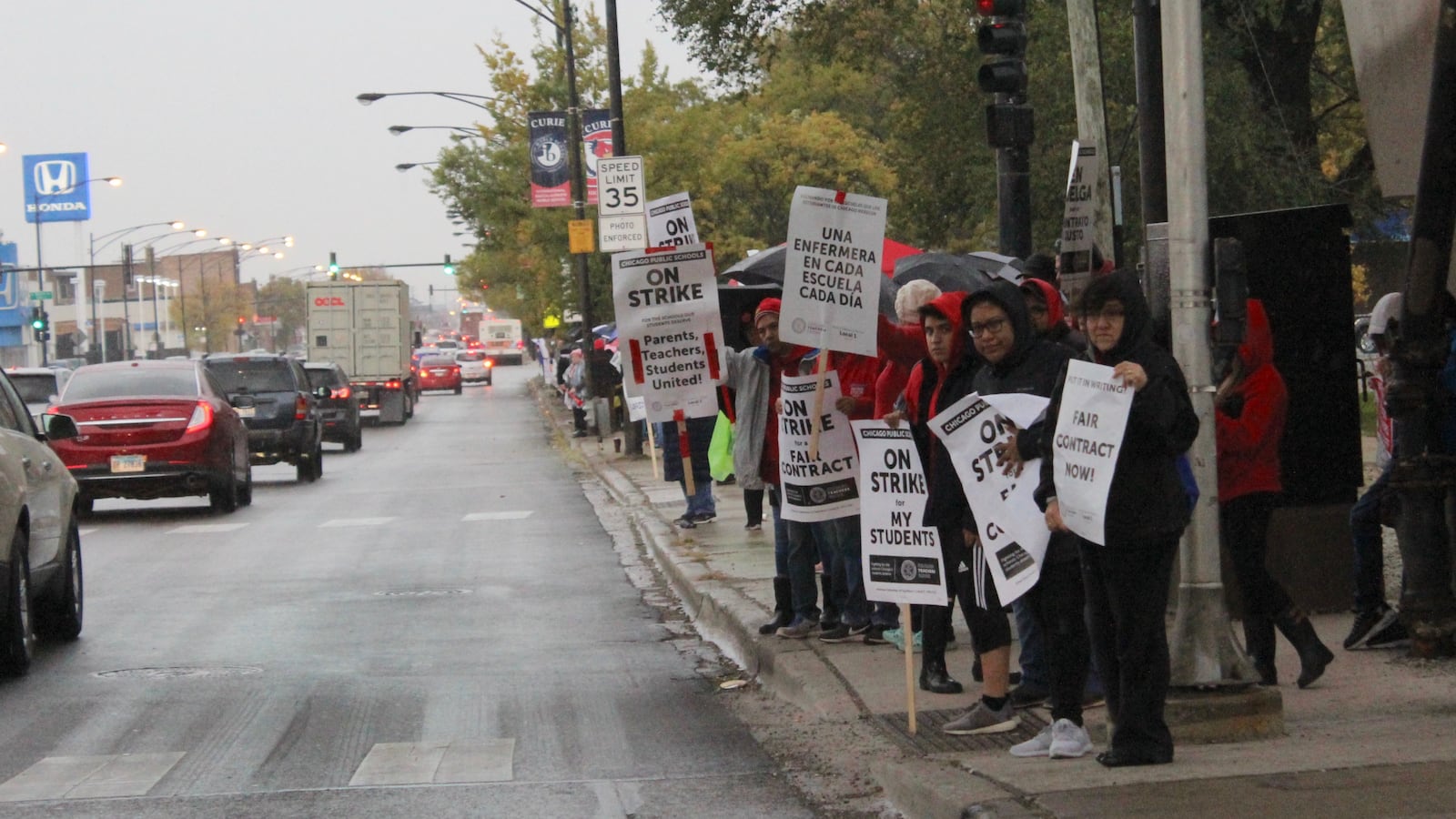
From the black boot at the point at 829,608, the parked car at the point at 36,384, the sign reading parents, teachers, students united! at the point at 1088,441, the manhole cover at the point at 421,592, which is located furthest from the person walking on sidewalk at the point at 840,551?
the parked car at the point at 36,384

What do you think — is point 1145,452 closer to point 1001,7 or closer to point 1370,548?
point 1370,548

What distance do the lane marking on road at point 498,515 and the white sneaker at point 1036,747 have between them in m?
14.5

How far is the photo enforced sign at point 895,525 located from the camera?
805cm

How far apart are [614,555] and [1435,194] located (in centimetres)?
985

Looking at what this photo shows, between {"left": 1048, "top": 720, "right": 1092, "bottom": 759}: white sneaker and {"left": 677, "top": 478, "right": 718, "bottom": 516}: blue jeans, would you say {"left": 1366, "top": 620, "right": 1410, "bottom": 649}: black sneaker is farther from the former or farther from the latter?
{"left": 677, "top": 478, "right": 718, "bottom": 516}: blue jeans

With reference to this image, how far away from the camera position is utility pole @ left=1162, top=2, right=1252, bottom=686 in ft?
23.9

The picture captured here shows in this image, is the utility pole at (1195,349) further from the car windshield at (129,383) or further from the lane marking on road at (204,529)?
the car windshield at (129,383)

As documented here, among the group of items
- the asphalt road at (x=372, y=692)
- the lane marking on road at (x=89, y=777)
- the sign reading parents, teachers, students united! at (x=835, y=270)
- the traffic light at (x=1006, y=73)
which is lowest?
the asphalt road at (x=372, y=692)

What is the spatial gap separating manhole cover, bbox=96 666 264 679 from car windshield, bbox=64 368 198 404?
486 inches

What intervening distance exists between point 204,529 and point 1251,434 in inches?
588

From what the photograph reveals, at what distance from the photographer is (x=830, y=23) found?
1158 inches

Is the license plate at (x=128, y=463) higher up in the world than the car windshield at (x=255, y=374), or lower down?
lower down

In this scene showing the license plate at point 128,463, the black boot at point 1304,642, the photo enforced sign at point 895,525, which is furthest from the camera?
the license plate at point 128,463

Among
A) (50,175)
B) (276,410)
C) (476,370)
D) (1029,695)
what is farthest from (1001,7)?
(50,175)
